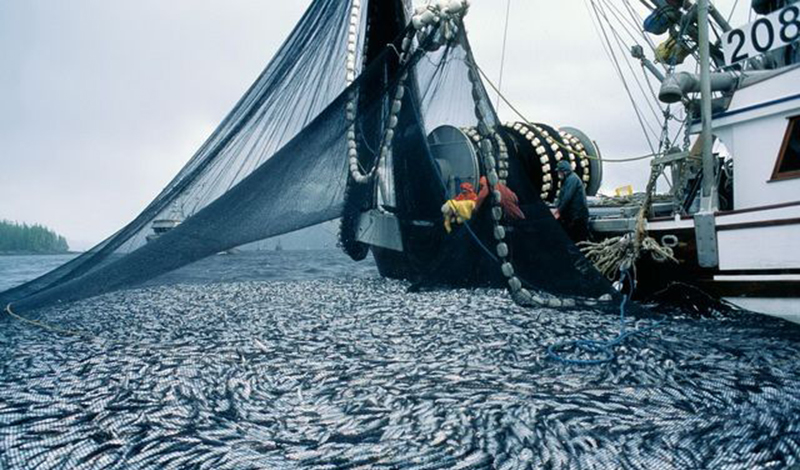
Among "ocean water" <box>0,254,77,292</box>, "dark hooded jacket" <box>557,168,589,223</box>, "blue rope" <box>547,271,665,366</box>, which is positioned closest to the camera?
"blue rope" <box>547,271,665,366</box>

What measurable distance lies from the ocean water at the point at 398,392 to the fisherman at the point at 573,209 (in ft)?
7.70

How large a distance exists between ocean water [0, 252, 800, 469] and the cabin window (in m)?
1.97

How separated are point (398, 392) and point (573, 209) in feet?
19.7

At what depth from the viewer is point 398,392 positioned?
4109mm

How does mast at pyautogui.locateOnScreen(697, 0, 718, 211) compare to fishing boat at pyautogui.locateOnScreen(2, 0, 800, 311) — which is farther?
mast at pyautogui.locateOnScreen(697, 0, 718, 211)

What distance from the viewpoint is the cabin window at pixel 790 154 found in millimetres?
6797

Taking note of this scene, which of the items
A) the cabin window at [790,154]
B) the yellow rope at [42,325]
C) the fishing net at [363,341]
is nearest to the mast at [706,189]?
the cabin window at [790,154]

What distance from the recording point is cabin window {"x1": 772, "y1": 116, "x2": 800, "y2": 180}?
6.80 meters

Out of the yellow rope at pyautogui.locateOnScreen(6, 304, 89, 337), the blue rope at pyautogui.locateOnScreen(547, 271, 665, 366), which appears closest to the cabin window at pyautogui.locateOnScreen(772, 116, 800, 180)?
the blue rope at pyautogui.locateOnScreen(547, 271, 665, 366)

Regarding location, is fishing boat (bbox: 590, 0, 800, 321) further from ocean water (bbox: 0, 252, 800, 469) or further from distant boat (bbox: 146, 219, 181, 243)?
distant boat (bbox: 146, 219, 181, 243)

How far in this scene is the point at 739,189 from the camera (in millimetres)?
7465

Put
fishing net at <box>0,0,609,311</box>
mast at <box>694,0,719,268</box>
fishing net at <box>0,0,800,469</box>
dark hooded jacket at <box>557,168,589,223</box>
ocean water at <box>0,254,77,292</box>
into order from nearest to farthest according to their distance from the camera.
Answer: fishing net at <box>0,0,800,469</box>, fishing net at <box>0,0,609,311</box>, mast at <box>694,0,719,268</box>, dark hooded jacket at <box>557,168,589,223</box>, ocean water at <box>0,254,77,292</box>

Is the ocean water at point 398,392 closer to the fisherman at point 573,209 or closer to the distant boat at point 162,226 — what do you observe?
the distant boat at point 162,226

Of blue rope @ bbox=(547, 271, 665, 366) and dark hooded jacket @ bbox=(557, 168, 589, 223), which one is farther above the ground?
dark hooded jacket @ bbox=(557, 168, 589, 223)
